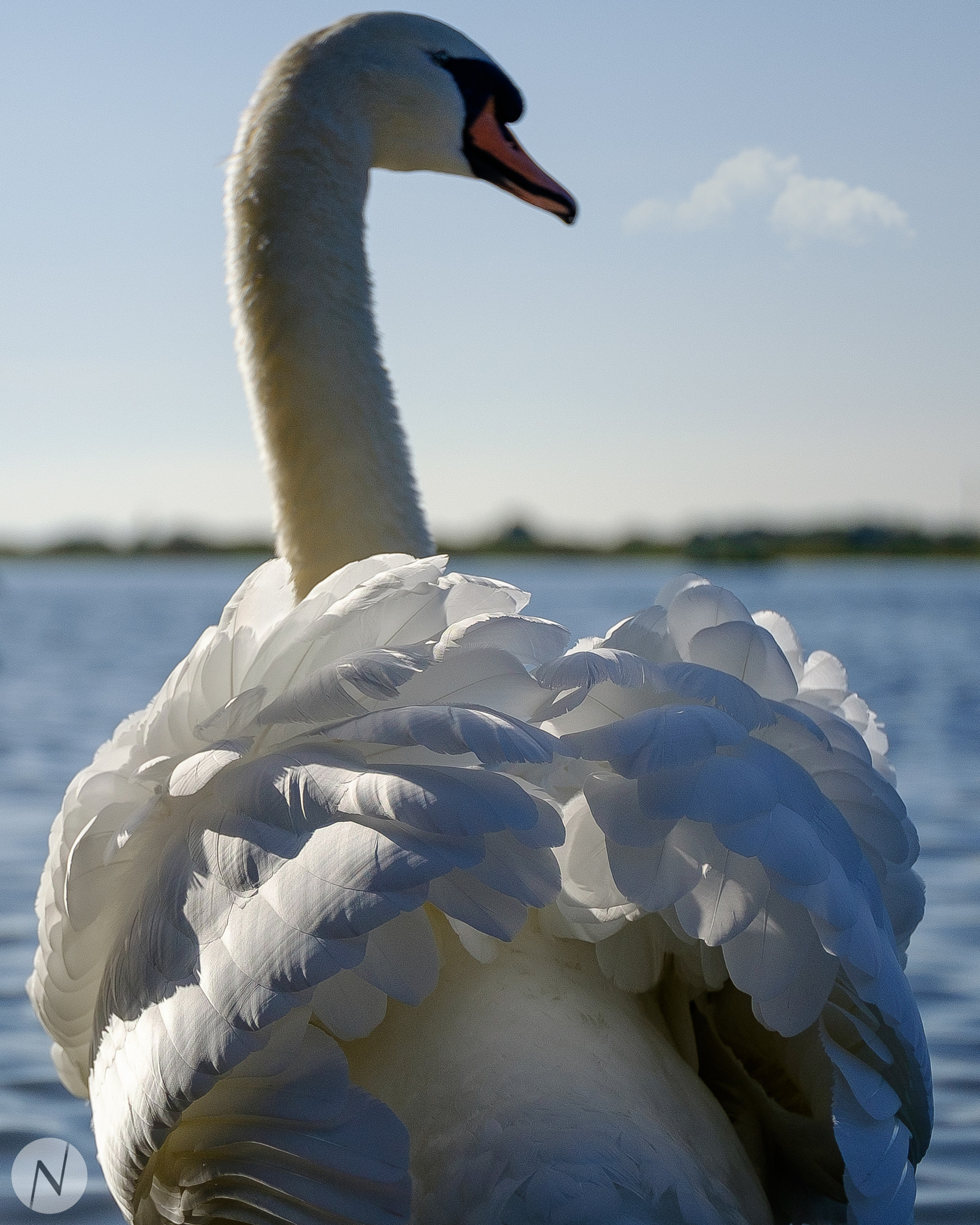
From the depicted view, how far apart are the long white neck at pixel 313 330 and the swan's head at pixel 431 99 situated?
5cm

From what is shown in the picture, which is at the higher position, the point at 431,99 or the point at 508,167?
the point at 431,99

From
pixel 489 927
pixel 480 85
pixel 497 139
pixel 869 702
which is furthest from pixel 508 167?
pixel 869 702

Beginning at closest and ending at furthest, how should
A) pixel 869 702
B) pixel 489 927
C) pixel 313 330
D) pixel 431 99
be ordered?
pixel 489 927
pixel 313 330
pixel 431 99
pixel 869 702

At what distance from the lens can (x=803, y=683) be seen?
253cm

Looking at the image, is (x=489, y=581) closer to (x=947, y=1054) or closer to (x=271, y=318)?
(x=271, y=318)

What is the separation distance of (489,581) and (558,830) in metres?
0.45

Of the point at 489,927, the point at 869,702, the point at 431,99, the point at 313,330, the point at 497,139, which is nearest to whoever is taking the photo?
the point at 489,927

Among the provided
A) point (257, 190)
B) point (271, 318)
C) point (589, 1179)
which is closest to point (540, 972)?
point (589, 1179)

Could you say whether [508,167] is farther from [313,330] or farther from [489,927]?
[489,927]

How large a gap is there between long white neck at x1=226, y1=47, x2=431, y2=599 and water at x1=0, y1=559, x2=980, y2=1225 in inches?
37.5

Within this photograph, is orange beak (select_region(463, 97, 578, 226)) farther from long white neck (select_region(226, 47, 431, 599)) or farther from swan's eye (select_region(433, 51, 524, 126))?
long white neck (select_region(226, 47, 431, 599))

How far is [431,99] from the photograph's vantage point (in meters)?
3.28

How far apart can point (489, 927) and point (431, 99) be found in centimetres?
225

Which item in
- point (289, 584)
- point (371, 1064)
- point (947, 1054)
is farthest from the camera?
point (947, 1054)
